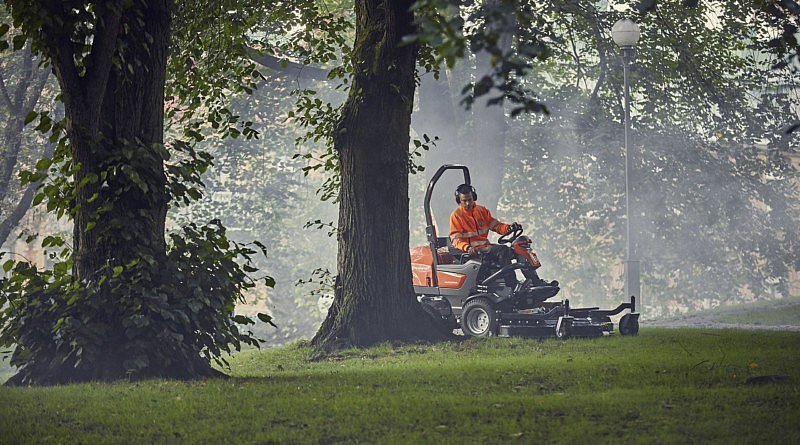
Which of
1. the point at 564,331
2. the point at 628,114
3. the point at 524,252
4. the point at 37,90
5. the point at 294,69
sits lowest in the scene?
the point at 564,331

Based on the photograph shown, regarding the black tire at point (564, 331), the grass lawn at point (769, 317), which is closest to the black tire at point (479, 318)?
the black tire at point (564, 331)

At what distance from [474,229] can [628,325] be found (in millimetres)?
2505


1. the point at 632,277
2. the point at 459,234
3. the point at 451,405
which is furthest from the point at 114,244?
the point at 632,277

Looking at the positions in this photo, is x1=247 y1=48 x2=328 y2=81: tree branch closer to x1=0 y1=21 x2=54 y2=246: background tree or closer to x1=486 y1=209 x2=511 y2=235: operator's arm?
x1=0 y1=21 x2=54 y2=246: background tree

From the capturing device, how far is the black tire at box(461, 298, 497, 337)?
52.7 ft

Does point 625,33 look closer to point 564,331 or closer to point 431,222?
point 431,222

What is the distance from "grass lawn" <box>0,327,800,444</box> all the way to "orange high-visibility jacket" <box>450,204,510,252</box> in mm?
3992

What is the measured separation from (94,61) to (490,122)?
17536 millimetres

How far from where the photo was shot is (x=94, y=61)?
1079cm

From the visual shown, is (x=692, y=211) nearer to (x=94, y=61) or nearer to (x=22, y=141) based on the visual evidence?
(x=22, y=141)

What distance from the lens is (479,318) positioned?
16344mm

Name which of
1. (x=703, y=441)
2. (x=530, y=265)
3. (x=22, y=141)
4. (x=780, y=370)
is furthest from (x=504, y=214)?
(x=703, y=441)

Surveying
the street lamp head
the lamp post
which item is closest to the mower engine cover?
the lamp post

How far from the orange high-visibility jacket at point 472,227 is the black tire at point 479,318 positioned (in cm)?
79
